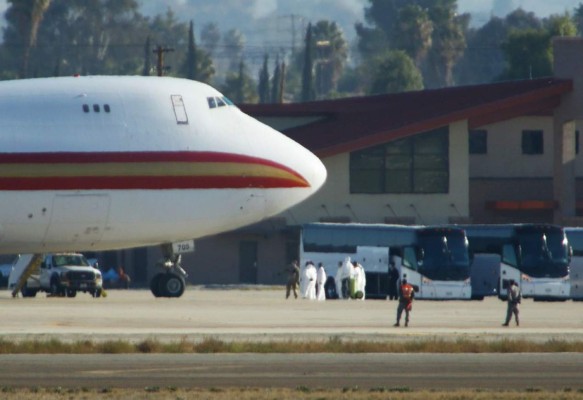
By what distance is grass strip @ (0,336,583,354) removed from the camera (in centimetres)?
3759

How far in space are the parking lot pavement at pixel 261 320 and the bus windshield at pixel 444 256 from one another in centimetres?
637

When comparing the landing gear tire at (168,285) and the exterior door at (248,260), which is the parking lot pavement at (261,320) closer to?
the landing gear tire at (168,285)

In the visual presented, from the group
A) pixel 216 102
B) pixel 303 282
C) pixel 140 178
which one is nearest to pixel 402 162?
pixel 303 282

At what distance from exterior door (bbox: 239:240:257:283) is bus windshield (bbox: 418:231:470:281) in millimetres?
21723

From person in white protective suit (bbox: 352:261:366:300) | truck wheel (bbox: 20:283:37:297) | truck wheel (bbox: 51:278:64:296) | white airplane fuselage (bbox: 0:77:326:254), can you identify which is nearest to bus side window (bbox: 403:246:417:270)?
person in white protective suit (bbox: 352:261:366:300)

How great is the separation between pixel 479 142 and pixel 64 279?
104 ft

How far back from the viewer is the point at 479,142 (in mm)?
89062

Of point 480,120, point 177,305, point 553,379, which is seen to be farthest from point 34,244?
point 480,120

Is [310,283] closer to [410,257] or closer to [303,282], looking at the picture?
[303,282]

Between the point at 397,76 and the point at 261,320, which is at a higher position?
the point at 397,76

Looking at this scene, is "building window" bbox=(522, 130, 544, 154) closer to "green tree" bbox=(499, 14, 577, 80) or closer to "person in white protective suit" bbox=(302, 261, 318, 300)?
"person in white protective suit" bbox=(302, 261, 318, 300)

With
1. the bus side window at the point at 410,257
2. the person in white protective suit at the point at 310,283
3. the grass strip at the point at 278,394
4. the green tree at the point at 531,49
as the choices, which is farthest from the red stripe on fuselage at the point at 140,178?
the green tree at the point at 531,49

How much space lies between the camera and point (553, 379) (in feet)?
107

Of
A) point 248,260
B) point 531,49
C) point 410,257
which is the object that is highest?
point 531,49
